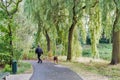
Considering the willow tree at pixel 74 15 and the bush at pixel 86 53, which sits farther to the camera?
the bush at pixel 86 53

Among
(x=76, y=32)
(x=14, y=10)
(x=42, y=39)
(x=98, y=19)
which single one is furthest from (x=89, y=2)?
(x=42, y=39)

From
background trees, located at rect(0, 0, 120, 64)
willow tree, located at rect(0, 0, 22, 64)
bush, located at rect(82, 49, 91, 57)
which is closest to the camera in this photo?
background trees, located at rect(0, 0, 120, 64)

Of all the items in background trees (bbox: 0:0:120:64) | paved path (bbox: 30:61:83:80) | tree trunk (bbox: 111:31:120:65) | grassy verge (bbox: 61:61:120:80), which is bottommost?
grassy verge (bbox: 61:61:120:80)

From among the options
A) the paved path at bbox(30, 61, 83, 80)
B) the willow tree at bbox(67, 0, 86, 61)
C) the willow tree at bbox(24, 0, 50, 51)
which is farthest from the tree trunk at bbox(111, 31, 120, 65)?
the willow tree at bbox(24, 0, 50, 51)

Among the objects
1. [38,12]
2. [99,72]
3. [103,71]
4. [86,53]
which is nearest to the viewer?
[99,72]

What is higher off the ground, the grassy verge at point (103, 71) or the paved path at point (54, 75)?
the paved path at point (54, 75)

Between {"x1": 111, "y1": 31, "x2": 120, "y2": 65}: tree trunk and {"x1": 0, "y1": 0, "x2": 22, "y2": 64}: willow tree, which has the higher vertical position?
{"x1": 0, "y1": 0, "x2": 22, "y2": 64}: willow tree

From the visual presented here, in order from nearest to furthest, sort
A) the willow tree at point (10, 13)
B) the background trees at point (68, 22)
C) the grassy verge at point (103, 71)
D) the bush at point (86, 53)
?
the grassy verge at point (103, 71), the background trees at point (68, 22), the willow tree at point (10, 13), the bush at point (86, 53)

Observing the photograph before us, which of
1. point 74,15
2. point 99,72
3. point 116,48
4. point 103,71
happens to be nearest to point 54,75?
point 99,72

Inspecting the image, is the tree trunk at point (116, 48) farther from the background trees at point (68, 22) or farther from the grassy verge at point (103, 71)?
the grassy verge at point (103, 71)

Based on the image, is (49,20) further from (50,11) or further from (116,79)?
(116,79)

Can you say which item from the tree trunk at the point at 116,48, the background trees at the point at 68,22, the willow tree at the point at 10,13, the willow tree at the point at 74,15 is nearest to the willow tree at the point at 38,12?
the background trees at the point at 68,22

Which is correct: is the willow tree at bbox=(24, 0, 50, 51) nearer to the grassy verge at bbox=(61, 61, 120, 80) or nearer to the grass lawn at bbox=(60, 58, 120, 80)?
the grassy verge at bbox=(61, 61, 120, 80)

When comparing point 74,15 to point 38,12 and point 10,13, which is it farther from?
point 10,13
